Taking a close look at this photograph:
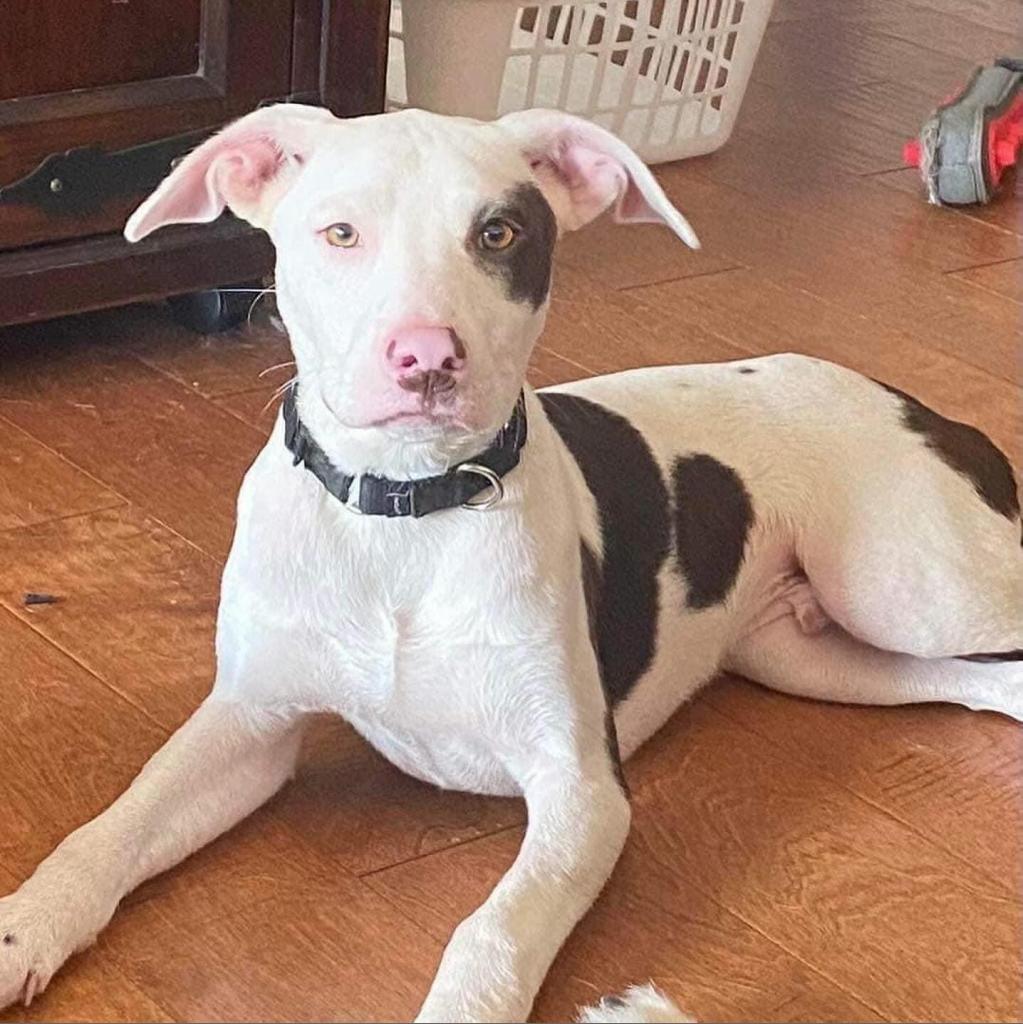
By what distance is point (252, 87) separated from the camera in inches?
101

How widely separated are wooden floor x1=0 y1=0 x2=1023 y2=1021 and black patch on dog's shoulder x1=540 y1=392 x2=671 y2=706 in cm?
15

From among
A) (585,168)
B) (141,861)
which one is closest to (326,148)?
(585,168)

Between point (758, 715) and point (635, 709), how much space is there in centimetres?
21

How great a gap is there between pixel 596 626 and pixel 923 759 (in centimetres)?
41

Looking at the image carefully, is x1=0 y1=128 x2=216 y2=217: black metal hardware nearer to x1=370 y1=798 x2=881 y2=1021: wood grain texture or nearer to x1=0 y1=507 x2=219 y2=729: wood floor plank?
x1=0 y1=507 x2=219 y2=729: wood floor plank

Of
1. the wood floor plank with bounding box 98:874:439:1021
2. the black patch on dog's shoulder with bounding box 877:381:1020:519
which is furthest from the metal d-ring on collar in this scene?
the black patch on dog's shoulder with bounding box 877:381:1020:519

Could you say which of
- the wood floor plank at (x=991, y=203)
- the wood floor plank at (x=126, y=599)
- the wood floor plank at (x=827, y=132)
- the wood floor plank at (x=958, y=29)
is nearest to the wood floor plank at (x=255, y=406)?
the wood floor plank at (x=126, y=599)

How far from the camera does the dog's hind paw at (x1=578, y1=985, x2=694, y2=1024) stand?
145cm

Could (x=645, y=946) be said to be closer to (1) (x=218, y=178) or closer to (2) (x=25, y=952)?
(2) (x=25, y=952)

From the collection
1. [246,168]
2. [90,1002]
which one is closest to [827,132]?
[246,168]

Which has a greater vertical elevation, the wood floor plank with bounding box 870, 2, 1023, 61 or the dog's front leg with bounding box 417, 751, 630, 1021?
the dog's front leg with bounding box 417, 751, 630, 1021

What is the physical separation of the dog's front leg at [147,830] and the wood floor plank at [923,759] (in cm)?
51

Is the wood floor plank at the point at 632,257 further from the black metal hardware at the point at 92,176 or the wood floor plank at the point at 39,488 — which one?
the wood floor plank at the point at 39,488

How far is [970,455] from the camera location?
2.02 m
